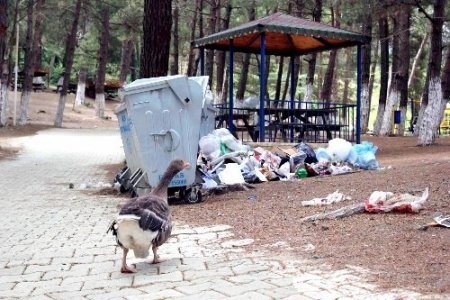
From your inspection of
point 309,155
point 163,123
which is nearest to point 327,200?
point 163,123

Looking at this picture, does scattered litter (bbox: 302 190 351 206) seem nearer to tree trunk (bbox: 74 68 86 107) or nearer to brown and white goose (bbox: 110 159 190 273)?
brown and white goose (bbox: 110 159 190 273)

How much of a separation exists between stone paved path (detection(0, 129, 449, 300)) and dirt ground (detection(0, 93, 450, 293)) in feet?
0.77

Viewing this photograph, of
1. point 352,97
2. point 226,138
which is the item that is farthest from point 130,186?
point 352,97

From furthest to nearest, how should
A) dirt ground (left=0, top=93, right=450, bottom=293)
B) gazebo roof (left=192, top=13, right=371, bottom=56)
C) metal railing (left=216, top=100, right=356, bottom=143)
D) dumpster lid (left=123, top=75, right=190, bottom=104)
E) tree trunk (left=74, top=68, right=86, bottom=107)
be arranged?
tree trunk (left=74, top=68, right=86, bottom=107)
metal railing (left=216, top=100, right=356, bottom=143)
gazebo roof (left=192, top=13, right=371, bottom=56)
dumpster lid (left=123, top=75, right=190, bottom=104)
dirt ground (left=0, top=93, right=450, bottom=293)

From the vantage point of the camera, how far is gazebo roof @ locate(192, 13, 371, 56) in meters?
14.2

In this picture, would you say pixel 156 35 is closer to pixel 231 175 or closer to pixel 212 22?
pixel 231 175

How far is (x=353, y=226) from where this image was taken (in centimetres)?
606

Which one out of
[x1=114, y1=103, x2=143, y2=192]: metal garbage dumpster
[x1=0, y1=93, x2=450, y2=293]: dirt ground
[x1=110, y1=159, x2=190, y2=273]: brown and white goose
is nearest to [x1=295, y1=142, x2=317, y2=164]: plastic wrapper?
[x1=0, y1=93, x2=450, y2=293]: dirt ground

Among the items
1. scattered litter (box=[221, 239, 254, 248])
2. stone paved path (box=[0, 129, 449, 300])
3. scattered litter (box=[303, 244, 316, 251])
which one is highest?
scattered litter (box=[303, 244, 316, 251])

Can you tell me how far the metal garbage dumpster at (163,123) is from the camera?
8.91 meters

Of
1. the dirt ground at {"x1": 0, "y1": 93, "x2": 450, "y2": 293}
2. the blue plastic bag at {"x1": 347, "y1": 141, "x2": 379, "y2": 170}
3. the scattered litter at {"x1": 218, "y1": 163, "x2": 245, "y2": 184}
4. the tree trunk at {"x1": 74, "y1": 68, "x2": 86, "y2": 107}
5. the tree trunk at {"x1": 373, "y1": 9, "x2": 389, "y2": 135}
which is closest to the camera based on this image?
the dirt ground at {"x1": 0, "y1": 93, "x2": 450, "y2": 293}

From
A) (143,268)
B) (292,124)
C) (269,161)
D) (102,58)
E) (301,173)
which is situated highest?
(102,58)

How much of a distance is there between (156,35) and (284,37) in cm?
600

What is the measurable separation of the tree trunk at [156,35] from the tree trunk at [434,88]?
8.30m
